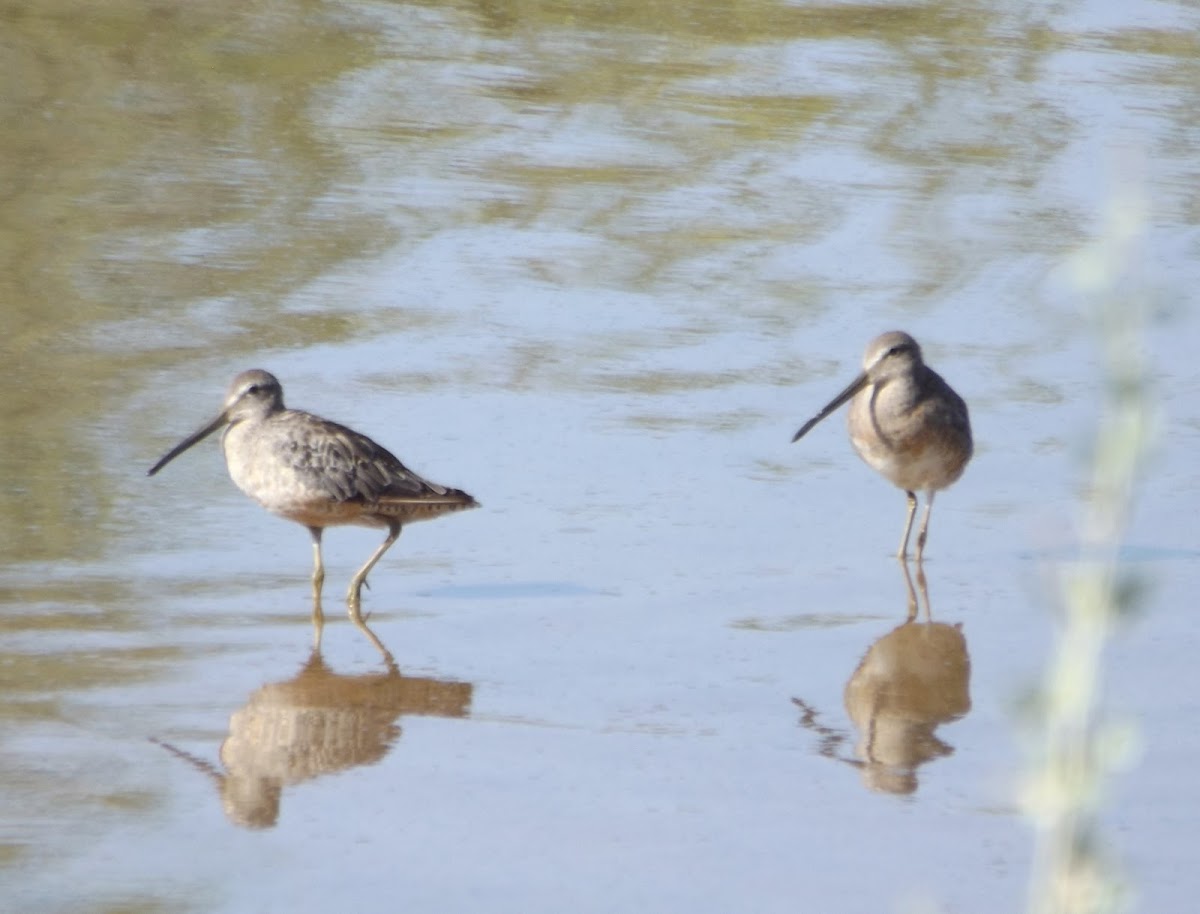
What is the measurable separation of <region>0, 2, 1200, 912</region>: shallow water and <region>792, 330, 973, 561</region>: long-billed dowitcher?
7.6 inches

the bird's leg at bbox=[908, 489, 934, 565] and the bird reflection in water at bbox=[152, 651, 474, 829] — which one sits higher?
the bird reflection in water at bbox=[152, 651, 474, 829]

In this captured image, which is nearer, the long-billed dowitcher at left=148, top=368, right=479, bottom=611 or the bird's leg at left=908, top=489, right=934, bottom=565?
the long-billed dowitcher at left=148, top=368, right=479, bottom=611

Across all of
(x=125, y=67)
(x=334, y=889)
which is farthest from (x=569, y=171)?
(x=334, y=889)

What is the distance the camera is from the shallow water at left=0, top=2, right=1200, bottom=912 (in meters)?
4.59

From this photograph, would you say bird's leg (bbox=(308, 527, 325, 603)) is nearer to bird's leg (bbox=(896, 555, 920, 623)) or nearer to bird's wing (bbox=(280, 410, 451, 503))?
bird's wing (bbox=(280, 410, 451, 503))

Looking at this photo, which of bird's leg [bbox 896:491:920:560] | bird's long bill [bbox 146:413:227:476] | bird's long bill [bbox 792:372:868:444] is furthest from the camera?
bird's long bill [bbox 792:372:868:444]

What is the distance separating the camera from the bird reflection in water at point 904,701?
515 centimetres

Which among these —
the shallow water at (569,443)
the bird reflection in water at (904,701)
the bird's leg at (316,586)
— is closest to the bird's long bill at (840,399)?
the shallow water at (569,443)

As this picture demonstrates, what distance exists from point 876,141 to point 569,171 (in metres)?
1.93

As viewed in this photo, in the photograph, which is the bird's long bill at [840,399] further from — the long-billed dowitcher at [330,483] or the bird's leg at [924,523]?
the long-billed dowitcher at [330,483]

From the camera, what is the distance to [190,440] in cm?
710

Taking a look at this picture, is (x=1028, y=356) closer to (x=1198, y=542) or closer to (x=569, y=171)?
(x=1198, y=542)

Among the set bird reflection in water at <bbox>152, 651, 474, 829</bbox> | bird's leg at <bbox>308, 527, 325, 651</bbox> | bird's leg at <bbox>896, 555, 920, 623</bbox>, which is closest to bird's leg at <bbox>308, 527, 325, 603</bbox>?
bird's leg at <bbox>308, 527, 325, 651</bbox>

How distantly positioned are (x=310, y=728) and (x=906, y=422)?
262 cm
